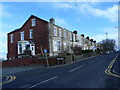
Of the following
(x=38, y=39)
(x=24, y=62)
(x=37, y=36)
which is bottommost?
(x=24, y=62)

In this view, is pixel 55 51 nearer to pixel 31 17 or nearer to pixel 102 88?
pixel 31 17

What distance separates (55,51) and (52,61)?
9.20 m

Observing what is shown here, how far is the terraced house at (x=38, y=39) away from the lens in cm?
3978

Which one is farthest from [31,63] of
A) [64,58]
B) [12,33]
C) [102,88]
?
[102,88]

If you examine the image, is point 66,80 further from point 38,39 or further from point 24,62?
point 38,39

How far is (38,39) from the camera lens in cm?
4119

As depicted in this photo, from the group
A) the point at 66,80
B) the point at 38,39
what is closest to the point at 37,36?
the point at 38,39

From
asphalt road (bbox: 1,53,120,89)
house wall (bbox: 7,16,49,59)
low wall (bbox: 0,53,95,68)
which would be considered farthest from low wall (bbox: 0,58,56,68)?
asphalt road (bbox: 1,53,120,89)

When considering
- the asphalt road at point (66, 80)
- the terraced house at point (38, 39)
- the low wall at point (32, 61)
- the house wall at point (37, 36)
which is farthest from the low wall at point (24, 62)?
the asphalt road at point (66, 80)

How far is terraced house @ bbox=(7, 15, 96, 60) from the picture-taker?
39781 millimetres

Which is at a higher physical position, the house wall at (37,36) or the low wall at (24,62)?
the house wall at (37,36)

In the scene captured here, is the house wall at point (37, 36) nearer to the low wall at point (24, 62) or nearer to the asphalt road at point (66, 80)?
the low wall at point (24, 62)

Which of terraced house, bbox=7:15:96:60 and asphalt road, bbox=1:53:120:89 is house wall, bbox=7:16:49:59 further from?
asphalt road, bbox=1:53:120:89

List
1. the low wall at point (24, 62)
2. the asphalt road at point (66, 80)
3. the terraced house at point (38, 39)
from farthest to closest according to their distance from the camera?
1. the terraced house at point (38, 39)
2. the low wall at point (24, 62)
3. the asphalt road at point (66, 80)
